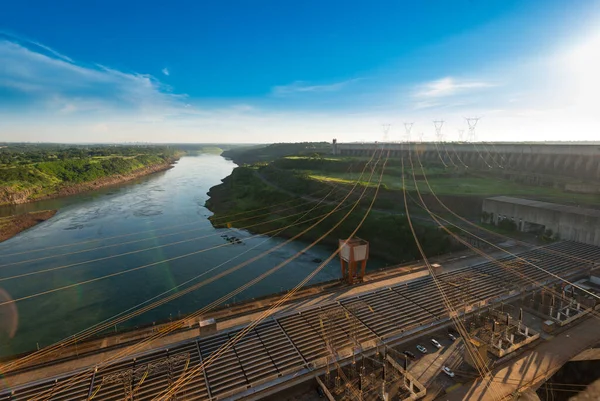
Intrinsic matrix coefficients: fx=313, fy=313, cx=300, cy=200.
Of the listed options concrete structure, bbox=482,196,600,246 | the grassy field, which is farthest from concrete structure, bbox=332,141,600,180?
concrete structure, bbox=482,196,600,246

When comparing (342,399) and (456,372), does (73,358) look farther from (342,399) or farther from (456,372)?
(456,372)

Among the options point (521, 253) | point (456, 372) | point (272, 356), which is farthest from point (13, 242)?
point (521, 253)

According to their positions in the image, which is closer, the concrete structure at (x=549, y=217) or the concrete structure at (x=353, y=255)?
the concrete structure at (x=353, y=255)

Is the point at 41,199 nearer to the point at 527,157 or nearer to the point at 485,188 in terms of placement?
the point at 485,188

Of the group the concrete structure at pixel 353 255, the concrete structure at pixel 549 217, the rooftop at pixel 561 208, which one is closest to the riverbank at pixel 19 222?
the concrete structure at pixel 353 255

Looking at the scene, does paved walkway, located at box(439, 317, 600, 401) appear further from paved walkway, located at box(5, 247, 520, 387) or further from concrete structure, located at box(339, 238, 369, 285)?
concrete structure, located at box(339, 238, 369, 285)

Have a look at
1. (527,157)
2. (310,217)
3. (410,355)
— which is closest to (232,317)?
(410,355)

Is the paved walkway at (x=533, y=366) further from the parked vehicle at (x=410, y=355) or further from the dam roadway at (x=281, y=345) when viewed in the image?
the dam roadway at (x=281, y=345)
